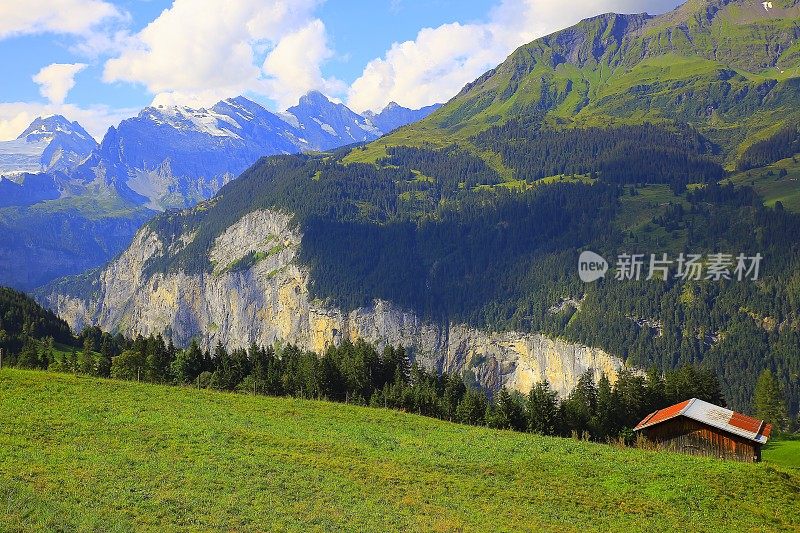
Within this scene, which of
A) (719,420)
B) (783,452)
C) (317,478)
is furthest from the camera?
(783,452)

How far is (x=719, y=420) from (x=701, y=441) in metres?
2.71

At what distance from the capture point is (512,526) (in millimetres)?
34000

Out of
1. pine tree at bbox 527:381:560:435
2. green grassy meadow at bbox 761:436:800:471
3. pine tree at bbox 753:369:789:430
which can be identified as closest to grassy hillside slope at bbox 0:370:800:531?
green grassy meadow at bbox 761:436:800:471

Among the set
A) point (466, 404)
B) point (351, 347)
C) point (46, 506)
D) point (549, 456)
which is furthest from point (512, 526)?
point (351, 347)

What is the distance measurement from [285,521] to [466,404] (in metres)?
59.7

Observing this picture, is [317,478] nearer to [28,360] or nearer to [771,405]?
[28,360]

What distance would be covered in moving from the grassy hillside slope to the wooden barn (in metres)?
9.16

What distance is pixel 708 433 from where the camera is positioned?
2420 inches

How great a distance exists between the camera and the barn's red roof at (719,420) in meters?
59.9

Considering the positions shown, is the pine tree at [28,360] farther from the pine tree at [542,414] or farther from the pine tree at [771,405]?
the pine tree at [771,405]

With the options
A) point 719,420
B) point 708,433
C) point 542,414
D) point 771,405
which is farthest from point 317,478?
point 771,405

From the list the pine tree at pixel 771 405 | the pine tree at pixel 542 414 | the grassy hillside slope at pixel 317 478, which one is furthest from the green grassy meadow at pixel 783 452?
the pine tree at pixel 771 405

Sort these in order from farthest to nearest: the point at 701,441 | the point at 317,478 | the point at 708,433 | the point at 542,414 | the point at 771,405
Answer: the point at 771,405 → the point at 542,414 → the point at 701,441 → the point at 708,433 → the point at 317,478

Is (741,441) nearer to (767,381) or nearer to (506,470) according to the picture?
(506,470)
